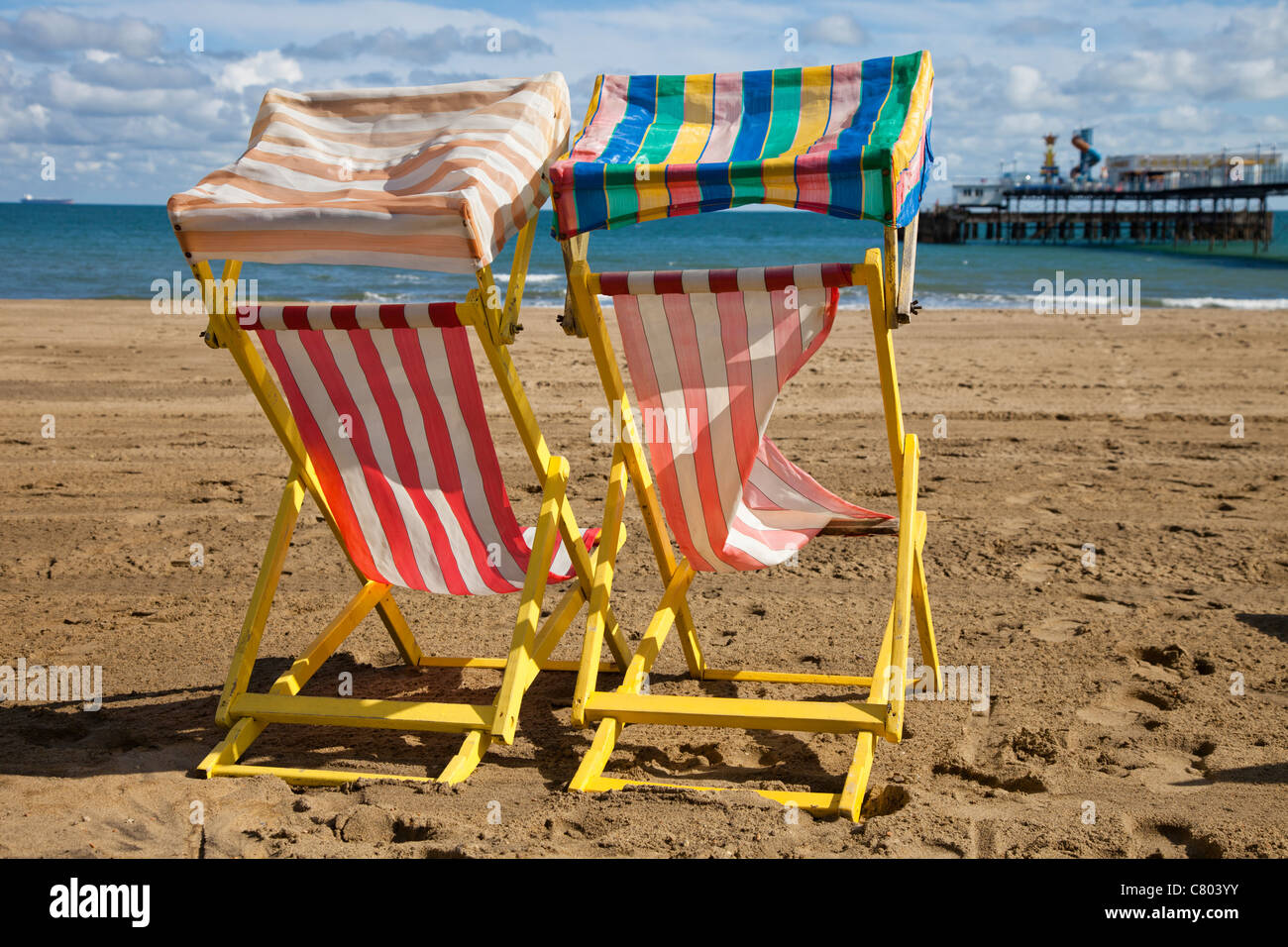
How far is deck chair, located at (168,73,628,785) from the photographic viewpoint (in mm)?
2730

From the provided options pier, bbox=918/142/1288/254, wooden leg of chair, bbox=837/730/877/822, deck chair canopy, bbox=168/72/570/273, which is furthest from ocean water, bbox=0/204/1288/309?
wooden leg of chair, bbox=837/730/877/822

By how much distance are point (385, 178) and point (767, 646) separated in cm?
212

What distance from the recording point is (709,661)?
3908mm

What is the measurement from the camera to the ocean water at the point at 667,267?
2017 cm

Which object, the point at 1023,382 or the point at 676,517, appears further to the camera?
the point at 1023,382

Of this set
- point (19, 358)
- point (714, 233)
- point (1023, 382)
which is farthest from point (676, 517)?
point (714, 233)

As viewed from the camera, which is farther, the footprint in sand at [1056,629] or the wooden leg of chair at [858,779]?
the footprint in sand at [1056,629]

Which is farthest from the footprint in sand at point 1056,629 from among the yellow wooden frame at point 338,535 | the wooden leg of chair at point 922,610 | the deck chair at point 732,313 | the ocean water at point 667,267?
the ocean water at point 667,267

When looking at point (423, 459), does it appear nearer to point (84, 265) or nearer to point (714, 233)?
point (84, 265)

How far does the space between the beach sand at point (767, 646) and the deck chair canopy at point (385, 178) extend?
141 centimetres

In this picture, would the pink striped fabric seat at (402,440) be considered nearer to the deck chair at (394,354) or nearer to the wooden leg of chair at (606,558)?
the deck chair at (394,354)

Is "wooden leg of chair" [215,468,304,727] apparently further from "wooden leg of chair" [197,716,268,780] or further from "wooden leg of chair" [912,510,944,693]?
"wooden leg of chair" [912,510,944,693]
